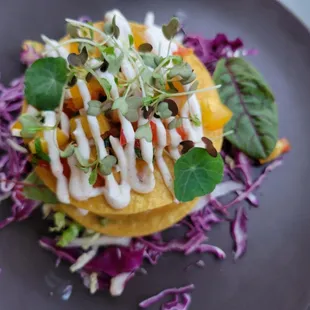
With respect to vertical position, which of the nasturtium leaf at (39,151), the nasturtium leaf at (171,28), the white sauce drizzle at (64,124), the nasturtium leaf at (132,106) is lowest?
the nasturtium leaf at (39,151)

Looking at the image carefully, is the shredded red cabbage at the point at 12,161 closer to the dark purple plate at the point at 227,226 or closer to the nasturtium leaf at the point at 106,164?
the dark purple plate at the point at 227,226

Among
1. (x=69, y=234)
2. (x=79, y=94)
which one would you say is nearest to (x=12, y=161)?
(x=69, y=234)

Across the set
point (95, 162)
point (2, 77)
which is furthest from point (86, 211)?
point (2, 77)

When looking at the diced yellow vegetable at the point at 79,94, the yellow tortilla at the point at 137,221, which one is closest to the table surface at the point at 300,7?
the yellow tortilla at the point at 137,221

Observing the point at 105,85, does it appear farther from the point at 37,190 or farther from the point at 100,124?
the point at 37,190

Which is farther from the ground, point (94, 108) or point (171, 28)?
point (171, 28)

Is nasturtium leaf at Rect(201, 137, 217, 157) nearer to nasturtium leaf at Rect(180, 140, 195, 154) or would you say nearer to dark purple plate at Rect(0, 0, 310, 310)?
nasturtium leaf at Rect(180, 140, 195, 154)
